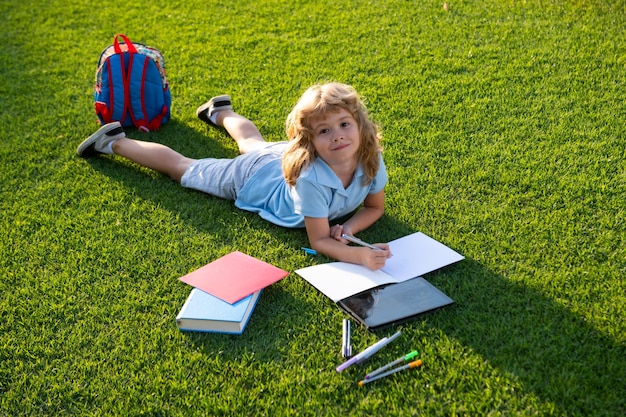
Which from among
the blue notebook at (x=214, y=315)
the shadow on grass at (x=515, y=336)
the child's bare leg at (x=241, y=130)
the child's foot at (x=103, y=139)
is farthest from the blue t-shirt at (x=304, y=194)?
the child's foot at (x=103, y=139)

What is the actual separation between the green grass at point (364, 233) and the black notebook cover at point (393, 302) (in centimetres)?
7

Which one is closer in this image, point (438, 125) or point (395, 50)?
point (438, 125)

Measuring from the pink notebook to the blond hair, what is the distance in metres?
0.50

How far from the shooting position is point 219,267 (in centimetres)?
338

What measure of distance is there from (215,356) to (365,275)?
0.85m

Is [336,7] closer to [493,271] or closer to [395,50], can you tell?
[395,50]

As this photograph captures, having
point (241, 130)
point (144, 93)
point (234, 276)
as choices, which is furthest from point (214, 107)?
point (234, 276)

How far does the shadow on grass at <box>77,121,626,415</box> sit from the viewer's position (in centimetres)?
257

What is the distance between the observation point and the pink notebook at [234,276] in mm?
3150

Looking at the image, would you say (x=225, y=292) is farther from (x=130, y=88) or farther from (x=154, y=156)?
(x=130, y=88)

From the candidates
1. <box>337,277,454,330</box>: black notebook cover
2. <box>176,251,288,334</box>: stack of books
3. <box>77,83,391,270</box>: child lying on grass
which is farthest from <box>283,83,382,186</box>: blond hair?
<box>337,277,454,330</box>: black notebook cover

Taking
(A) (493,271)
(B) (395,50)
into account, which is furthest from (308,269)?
(B) (395,50)

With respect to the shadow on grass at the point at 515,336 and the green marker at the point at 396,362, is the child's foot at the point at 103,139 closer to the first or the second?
the shadow on grass at the point at 515,336

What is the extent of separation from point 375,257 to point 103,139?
233 centimetres
